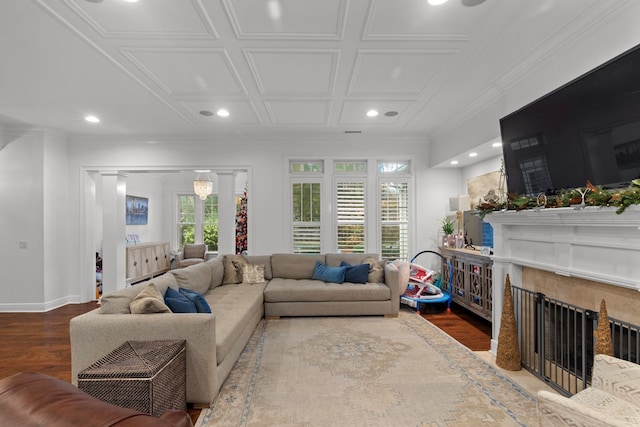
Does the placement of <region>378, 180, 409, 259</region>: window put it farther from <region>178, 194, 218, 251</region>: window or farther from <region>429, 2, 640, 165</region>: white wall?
<region>178, 194, 218, 251</region>: window

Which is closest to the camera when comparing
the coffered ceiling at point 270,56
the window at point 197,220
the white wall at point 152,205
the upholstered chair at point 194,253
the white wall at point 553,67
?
the white wall at point 553,67

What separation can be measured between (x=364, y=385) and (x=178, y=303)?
1.66 metres

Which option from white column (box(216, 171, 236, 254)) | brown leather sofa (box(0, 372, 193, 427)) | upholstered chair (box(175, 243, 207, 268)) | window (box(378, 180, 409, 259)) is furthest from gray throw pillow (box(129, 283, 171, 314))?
upholstered chair (box(175, 243, 207, 268))

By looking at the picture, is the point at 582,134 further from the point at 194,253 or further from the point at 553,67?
the point at 194,253

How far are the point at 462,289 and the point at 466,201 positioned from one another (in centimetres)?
137

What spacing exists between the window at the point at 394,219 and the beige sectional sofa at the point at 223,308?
0.84m

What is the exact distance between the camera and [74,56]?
2975 mm

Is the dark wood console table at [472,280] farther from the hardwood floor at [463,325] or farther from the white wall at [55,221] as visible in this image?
the white wall at [55,221]

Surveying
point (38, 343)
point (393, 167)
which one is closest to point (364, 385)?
point (38, 343)

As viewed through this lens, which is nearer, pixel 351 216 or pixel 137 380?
pixel 137 380

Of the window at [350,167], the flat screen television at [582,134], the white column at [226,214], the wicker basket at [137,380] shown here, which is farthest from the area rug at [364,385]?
the window at [350,167]

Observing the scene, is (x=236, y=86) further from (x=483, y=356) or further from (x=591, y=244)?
(x=483, y=356)

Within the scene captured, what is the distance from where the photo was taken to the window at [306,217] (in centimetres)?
594

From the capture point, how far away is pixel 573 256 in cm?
246
